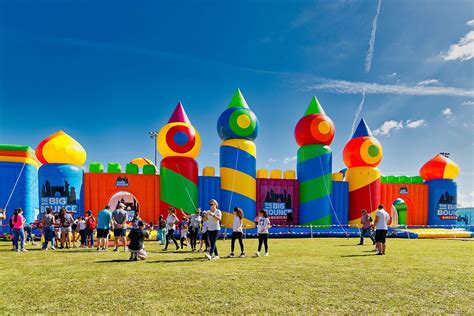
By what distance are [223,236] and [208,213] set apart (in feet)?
24.4

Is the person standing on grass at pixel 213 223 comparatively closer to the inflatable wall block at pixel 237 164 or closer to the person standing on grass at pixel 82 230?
the person standing on grass at pixel 82 230

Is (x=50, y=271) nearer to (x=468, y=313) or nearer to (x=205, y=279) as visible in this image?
(x=205, y=279)

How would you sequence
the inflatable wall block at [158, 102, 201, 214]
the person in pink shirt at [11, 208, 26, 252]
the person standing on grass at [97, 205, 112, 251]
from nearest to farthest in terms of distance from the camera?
the person in pink shirt at [11, 208, 26, 252]
the person standing on grass at [97, 205, 112, 251]
the inflatable wall block at [158, 102, 201, 214]

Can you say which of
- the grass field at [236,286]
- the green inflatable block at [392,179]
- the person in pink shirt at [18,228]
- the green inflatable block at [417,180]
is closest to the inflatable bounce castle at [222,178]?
the green inflatable block at [392,179]

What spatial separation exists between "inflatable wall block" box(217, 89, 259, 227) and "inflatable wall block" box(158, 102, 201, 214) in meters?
1.37

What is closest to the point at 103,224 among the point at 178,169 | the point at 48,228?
the point at 48,228

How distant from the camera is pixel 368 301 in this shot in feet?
15.1

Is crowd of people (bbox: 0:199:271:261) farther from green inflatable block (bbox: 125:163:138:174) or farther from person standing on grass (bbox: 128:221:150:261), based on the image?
green inflatable block (bbox: 125:163:138:174)

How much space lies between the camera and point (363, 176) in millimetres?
19250

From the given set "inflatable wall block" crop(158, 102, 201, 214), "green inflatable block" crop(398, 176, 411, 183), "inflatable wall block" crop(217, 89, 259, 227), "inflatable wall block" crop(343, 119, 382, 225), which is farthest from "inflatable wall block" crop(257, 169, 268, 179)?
"green inflatable block" crop(398, 176, 411, 183)

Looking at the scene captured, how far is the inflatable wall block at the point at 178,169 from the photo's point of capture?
642 inches

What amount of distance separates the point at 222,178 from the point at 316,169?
183 inches

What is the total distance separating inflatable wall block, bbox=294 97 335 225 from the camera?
18172 millimetres

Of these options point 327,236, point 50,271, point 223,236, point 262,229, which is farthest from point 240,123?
point 50,271
